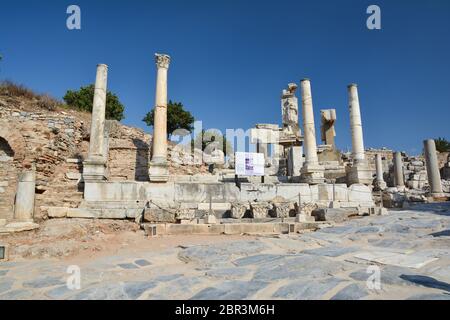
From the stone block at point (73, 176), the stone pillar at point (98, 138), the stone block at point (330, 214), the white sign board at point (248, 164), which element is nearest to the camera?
the stone block at point (330, 214)

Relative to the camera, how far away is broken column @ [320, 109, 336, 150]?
22266 millimetres

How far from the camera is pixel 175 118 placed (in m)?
38.2

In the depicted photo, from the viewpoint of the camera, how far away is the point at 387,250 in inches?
238

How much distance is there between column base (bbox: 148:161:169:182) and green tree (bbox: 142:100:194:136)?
1065 inches

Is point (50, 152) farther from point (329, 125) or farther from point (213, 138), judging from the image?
point (213, 138)

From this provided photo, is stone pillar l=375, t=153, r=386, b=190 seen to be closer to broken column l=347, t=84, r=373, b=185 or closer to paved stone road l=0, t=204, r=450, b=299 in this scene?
broken column l=347, t=84, r=373, b=185

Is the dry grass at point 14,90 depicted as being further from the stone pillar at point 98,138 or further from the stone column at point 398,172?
the stone column at point 398,172

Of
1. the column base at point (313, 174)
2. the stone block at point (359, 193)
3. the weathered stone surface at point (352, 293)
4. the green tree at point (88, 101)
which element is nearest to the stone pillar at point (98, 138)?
the column base at point (313, 174)

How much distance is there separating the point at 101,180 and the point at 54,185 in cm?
176

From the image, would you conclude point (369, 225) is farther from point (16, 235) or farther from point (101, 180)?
point (16, 235)

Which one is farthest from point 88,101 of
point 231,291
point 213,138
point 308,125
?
point 231,291

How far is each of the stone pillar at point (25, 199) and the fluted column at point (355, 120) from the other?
47.2ft

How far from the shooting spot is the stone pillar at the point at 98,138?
11.4 m

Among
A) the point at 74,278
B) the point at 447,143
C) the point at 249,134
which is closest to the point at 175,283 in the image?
the point at 74,278
